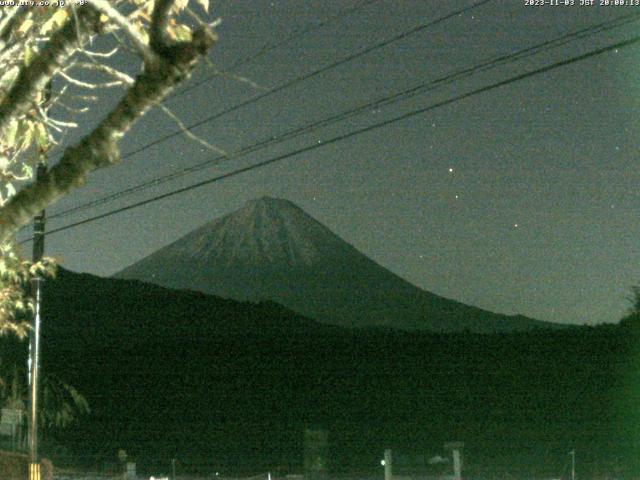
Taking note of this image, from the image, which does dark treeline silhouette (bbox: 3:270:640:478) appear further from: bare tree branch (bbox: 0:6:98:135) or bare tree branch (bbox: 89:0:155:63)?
bare tree branch (bbox: 89:0:155:63)

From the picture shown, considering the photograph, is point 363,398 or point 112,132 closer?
point 112,132

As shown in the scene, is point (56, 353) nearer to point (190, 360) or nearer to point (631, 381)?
point (190, 360)

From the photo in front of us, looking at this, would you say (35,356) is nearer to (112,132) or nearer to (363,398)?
(112,132)

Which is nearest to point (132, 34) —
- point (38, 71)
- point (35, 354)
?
point (38, 71)

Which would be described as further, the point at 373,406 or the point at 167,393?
the point at 167,393

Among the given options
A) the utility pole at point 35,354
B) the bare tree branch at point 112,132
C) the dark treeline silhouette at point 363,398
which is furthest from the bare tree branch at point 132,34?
the dark treeline silhouette at point 363,398

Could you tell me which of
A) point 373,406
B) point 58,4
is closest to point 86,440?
point 373,406

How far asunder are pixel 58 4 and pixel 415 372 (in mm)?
38817

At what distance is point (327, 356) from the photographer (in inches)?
1917

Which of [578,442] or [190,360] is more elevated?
[190,360]

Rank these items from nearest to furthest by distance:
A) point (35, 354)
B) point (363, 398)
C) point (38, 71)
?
1. point (38, 71)
2. point (35, 354)
3. point (363, 398)

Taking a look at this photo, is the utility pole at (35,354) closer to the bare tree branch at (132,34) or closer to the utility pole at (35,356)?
the utility pole at (35,356)

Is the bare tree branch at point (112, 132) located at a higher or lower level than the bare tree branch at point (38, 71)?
lower

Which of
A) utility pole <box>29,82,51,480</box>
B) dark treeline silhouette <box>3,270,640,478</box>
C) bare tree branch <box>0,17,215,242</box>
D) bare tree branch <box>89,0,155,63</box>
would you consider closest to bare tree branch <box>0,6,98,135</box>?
bare tree branch <box>89,0,155,63</box>
